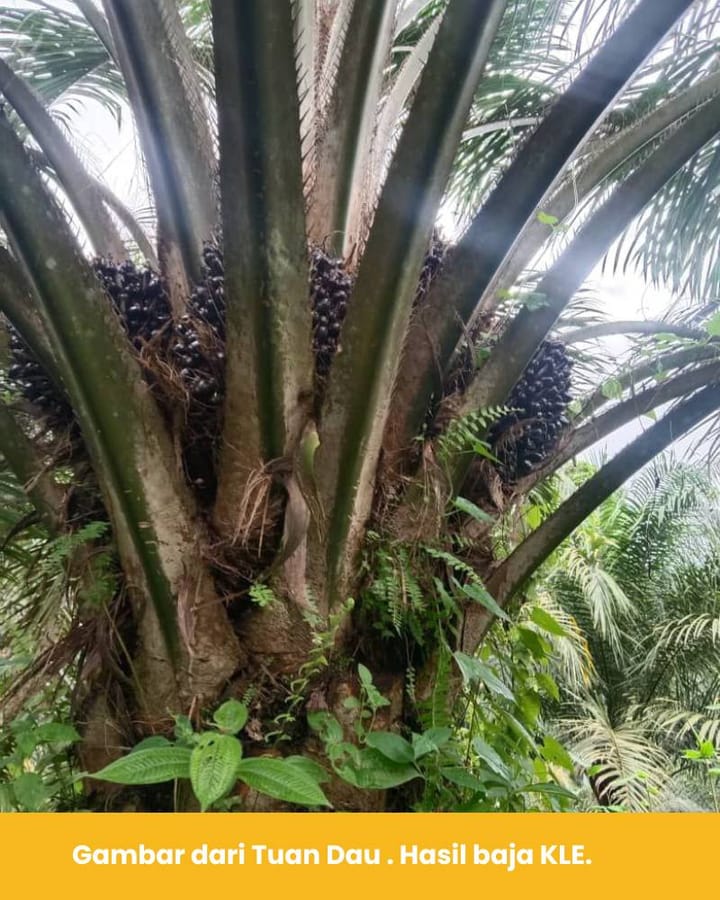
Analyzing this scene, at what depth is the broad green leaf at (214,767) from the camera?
0.97 m

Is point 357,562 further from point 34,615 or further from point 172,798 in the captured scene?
point 34,615

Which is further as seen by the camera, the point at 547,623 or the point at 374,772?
the point at 547,623

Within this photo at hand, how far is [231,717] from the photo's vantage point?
1171 mm

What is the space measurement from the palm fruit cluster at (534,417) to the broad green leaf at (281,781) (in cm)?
88

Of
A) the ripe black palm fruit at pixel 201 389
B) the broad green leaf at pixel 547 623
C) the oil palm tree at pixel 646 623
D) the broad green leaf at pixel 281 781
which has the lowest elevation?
the broad green leaf at pixel 281 781

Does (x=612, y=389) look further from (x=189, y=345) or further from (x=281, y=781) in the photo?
(x=281, y=781)

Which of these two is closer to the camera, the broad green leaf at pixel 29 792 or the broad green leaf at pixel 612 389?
the broad green leaf at pixel 29 792

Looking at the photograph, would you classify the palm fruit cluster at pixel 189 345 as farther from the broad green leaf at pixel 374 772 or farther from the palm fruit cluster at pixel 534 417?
the broad green leaf at pixel 374 772

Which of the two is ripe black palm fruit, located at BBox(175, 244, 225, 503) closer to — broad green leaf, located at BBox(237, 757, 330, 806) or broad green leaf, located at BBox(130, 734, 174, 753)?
broad green leaf, located at BBox(130, 734, 174, 753)

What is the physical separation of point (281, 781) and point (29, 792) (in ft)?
1.44

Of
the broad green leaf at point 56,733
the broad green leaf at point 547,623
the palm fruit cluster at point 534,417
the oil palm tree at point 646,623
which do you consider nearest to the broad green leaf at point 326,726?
the broad green leaf at point 56,733

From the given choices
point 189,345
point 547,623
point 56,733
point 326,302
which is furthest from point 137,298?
point 547,623

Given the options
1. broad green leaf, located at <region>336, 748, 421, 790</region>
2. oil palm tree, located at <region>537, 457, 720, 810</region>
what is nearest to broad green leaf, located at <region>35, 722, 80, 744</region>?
broad green leaf, located at <region>336, 748, 421, 790</region>

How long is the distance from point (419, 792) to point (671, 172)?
1.29m
